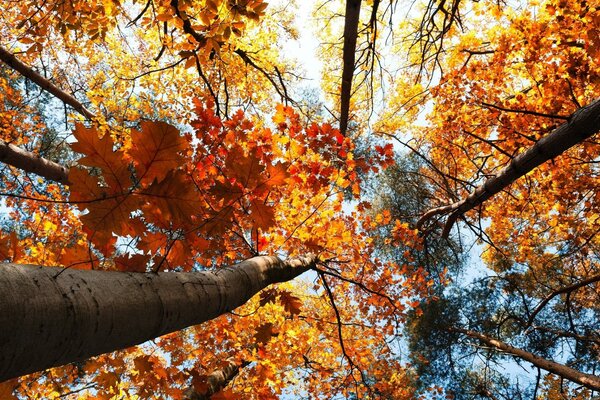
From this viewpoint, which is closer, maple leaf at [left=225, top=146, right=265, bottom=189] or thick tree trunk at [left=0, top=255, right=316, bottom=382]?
thick tree trunk at [left=0, top=255, right=316, bottom=382]

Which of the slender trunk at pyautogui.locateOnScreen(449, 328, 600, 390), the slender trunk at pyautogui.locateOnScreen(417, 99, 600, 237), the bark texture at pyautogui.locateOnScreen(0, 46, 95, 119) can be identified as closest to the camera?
the slender trunk at pyautogui.locateOnScreen(417, 99, 600, 237)

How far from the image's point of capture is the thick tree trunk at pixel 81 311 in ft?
1.97

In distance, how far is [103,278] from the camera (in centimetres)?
87

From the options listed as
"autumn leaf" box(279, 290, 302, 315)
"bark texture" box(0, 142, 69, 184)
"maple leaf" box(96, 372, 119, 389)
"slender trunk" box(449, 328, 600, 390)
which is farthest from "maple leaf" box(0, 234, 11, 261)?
"slender trunk" box(449, 328, 600, 390)

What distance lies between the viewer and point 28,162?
3.12 m

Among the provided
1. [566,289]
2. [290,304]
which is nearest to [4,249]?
[290,304]

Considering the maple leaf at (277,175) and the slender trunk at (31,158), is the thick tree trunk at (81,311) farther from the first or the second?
the slender trunk at (31,158)

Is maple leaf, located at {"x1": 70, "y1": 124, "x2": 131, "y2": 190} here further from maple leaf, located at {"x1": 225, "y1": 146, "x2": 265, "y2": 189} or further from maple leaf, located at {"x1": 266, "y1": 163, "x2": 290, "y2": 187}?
maple leaf, located at {"x1": 266, "y1": 163, "x2": 290, "y2": 187}

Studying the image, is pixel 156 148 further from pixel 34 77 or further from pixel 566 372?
pixel 566 372

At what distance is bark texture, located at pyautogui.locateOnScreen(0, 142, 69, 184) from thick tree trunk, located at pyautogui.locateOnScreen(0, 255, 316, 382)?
8.01 feet

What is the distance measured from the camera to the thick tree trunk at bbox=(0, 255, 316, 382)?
0.60m

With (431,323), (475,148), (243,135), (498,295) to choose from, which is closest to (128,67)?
(243,135)

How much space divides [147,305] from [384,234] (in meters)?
13.2

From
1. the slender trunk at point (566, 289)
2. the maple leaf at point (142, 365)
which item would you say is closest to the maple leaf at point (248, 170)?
the maple leaf at point (142, 365)
